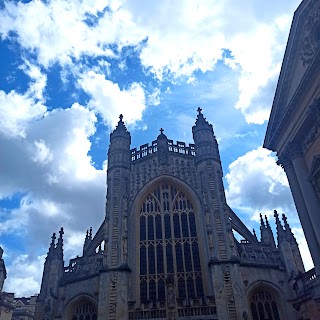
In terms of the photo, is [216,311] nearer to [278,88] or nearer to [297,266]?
[297,266]

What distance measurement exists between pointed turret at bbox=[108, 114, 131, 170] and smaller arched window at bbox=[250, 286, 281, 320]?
13606mm

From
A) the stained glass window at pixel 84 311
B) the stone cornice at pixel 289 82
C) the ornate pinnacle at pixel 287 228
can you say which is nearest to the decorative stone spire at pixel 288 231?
the ornate pinnacle at pixel 287 228

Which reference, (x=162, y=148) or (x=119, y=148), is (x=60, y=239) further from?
(x=162, y=148)

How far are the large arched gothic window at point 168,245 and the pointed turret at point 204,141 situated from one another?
11.9 ft

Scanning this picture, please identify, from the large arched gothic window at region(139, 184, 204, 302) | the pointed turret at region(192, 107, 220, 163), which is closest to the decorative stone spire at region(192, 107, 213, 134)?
the pointed turret at region(192, 107, 220, 163)

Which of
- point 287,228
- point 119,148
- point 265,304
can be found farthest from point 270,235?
point 119,148

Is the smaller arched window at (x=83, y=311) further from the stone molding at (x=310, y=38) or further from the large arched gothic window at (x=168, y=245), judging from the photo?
the stone molding at (x=310, y=38)

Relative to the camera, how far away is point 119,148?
1119 inches

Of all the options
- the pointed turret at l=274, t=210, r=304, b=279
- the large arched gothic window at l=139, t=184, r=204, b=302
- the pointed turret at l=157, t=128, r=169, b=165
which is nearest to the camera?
the pointed turret at l=274, t=210, r=304, b=279

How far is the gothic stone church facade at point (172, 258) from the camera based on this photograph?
829 inches

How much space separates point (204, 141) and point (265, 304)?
13.0 meters

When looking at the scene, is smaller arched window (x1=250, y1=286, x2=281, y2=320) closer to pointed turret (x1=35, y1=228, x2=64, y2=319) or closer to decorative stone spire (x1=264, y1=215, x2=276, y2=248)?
decorative stone spire (x1=264, y1=215, x2=276, y2=248)

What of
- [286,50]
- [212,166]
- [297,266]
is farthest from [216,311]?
[286,50]

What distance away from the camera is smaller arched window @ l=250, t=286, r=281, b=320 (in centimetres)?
2148
